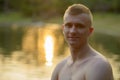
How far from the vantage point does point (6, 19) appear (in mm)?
53344

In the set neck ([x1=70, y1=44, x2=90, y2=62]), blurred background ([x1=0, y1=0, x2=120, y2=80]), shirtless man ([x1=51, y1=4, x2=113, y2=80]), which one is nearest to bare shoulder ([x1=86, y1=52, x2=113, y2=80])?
shirtless man ([x1=51, y1=4, x2=113, y2=80])

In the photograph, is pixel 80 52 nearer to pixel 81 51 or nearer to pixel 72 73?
pixel 81 51

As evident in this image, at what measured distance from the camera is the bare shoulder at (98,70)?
8.28 feet

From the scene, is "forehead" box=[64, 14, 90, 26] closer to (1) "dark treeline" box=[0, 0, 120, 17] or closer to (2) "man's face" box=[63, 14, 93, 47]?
(2) "man's face" box=[63, 14, 93, 47]

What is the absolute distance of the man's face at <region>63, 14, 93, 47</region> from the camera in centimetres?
257

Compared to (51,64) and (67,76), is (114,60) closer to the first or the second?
(51,64)

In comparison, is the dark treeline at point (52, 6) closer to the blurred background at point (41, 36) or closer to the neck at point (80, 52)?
the blurred background at point (41, 36)

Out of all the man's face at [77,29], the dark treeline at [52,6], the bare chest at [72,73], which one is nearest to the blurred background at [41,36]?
the dark treeline at [52,6]

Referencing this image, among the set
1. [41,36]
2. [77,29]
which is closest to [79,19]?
[77,29]

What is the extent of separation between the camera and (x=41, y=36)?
1286 inches

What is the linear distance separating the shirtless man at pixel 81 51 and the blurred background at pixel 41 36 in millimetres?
10541

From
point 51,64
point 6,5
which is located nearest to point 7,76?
point 51,64

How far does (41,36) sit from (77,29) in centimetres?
3009

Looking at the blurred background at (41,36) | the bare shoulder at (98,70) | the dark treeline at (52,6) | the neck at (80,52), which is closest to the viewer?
the bare shoulder at (98,70)
